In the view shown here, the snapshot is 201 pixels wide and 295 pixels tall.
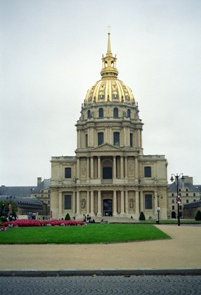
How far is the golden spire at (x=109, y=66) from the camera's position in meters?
108

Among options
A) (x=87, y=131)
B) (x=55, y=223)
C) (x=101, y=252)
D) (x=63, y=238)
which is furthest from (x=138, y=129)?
(x=101, y=252)

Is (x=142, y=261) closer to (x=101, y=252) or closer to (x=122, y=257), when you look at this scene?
(x=122, y=257)

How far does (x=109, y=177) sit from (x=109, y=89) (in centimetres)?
2231

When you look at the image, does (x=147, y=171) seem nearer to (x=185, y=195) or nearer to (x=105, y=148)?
(x=105, y=148)

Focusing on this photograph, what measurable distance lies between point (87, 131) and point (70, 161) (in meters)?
8.92

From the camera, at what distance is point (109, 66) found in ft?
358

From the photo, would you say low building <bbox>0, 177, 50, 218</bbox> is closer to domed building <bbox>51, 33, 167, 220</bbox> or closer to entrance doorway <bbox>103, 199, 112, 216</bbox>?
domed building <bbox>51, 33, 167, 220</bbox>

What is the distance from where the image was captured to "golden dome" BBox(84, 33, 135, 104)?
102375 millimetres

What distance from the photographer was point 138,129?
4016 inches

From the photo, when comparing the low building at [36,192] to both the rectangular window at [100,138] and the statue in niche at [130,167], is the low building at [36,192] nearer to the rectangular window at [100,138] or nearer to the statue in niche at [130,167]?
the rectangular window at [100,138]

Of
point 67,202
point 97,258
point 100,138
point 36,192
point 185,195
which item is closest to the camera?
point 97,258

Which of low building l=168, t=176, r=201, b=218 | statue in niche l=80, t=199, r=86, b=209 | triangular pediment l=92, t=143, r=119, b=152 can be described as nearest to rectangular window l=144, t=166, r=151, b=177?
triangular pediment l=92, t=143, r=119, b=152

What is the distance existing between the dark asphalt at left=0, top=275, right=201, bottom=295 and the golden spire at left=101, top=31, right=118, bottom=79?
96084mm

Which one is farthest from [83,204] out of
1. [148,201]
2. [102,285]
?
[102,285]
